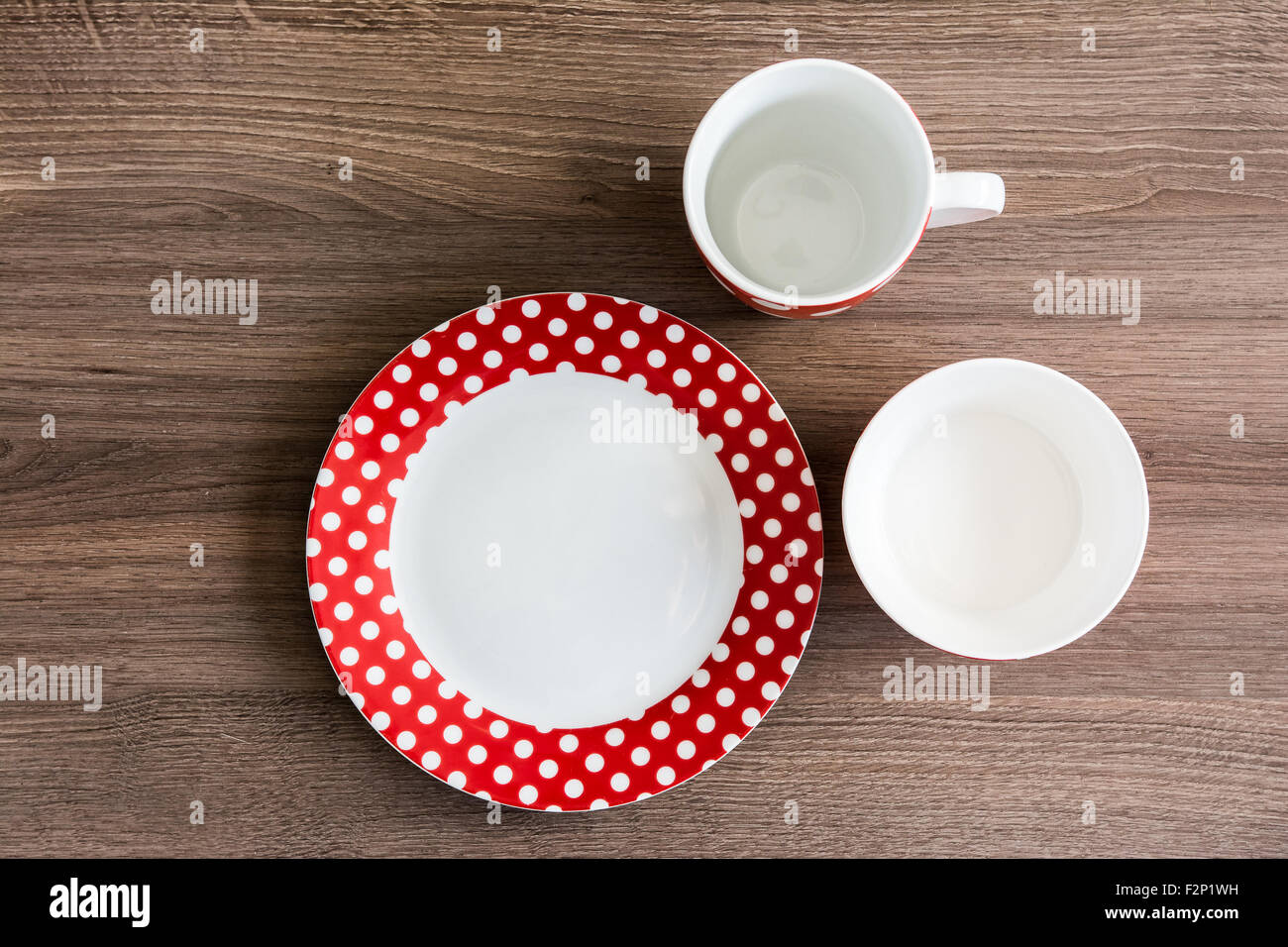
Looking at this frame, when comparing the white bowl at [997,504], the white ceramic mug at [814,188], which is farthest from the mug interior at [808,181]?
the white bowl at [997,504]

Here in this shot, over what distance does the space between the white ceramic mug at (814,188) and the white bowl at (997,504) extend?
0.37ft

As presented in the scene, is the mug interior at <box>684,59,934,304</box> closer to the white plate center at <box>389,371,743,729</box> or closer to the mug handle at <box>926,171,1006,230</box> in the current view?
the mug handle at <box>926,171,1006,230</box>

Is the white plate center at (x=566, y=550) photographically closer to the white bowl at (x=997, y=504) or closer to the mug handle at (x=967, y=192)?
the white bowl at (x=997, y=504)

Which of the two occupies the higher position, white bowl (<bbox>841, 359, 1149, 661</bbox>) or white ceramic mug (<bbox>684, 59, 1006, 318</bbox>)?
white ceramic mug (<bbox>684, 59, 1006, 318</bbox>)

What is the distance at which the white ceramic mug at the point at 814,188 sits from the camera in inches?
22.0

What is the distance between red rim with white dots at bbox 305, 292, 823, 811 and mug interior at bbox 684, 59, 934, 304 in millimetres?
93

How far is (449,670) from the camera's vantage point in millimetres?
656

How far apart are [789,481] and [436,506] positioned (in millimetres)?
282

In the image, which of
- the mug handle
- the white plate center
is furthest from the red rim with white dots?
the mug handle

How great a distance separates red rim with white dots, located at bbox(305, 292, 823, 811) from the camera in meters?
0.63

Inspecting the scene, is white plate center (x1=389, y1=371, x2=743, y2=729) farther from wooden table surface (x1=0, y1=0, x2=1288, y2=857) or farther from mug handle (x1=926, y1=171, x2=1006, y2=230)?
mug handle (x1=926, y1=171, x2=1006, y2=230)

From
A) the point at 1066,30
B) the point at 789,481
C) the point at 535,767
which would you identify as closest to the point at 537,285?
the point at 789,481

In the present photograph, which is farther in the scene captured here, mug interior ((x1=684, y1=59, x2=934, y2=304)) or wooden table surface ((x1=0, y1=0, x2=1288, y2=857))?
wooden table surface ((x1=0, y1=0, x2=1288, y2=857))

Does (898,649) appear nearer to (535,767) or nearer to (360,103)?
(535,767)
